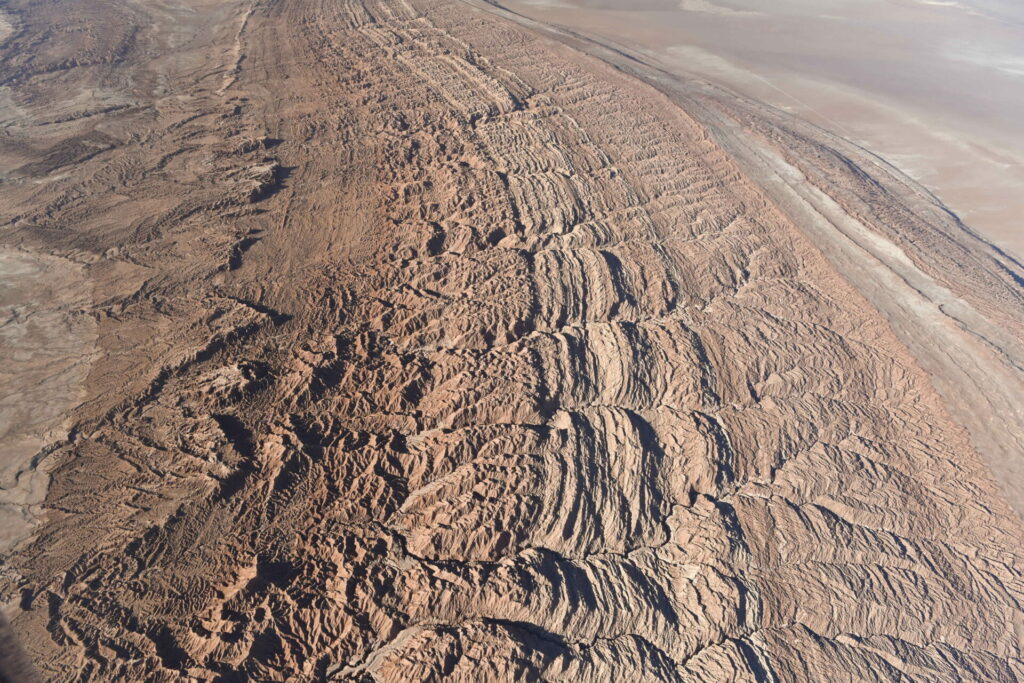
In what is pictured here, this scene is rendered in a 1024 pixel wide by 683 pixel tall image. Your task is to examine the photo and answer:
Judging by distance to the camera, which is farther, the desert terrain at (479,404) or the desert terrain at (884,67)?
the desert terrain at (884,67)

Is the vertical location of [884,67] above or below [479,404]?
above

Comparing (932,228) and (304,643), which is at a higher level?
(932,228)

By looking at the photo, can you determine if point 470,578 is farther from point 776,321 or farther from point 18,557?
point 776,321

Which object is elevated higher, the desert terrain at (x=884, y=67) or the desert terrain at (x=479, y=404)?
the desert terrain at (x=884, y=67)

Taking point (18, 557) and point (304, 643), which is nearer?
point (304, 643)

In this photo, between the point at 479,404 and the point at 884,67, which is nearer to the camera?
the point at 479,404

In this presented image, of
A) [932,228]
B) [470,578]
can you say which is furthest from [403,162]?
[932,228]

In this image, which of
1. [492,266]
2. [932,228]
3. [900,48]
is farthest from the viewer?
[900,48]

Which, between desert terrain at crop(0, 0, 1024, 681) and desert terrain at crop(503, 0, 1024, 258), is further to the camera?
desert terrain at crop(503, 0, 1024, 258)
